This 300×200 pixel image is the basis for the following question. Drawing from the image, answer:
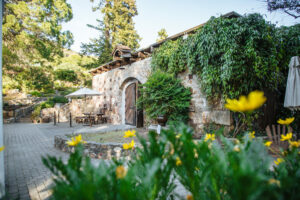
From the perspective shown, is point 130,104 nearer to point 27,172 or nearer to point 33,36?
point 27,172

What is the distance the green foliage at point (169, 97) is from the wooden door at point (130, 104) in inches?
101

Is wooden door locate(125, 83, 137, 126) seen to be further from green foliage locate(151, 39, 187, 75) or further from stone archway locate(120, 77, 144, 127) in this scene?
green foliage locate(151, 39, 187, 75)

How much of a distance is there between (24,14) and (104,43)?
572cm

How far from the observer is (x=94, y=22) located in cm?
1492

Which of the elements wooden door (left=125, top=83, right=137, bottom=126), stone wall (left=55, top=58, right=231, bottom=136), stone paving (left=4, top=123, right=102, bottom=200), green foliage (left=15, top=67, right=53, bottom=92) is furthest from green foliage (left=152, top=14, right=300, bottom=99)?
green foliage (left=15, top=67, right=53, bottom=92)

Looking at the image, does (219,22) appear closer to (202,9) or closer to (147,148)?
(202,9)

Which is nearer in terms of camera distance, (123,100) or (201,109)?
(201,109)

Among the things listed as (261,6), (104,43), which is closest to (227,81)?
(261,6)

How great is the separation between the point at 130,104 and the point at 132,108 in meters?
0.36

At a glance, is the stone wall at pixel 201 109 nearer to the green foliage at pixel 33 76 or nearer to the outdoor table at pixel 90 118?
the outdoor table at pixel 90 118

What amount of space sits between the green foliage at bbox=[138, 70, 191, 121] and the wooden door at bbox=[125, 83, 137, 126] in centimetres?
257

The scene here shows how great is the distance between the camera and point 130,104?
28.0ft

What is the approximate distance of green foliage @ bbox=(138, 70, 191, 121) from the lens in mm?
5410

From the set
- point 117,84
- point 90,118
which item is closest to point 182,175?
point 90,118
